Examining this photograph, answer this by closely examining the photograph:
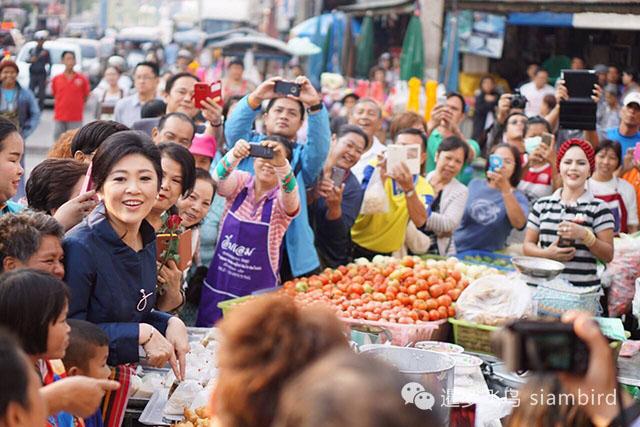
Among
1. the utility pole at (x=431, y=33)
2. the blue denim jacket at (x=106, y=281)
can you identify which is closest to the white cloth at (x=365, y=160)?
the blue denim jacket at (x=106, y=281)

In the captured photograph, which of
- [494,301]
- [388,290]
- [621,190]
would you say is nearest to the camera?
[494,301]

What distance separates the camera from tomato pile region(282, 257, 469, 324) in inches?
193

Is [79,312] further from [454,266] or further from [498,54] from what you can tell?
[498,54]

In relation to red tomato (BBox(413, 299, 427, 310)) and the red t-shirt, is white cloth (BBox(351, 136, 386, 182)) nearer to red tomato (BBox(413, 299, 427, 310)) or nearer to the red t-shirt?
red tomato (BBox(413, 299, 427, 310))

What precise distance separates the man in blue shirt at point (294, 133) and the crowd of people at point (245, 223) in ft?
0.04

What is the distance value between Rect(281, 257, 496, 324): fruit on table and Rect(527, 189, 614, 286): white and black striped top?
48 cm

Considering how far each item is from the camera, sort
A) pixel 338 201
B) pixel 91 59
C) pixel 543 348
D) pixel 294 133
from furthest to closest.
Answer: pixel 91 59 < pixel 338 201 < pixel 294 133 < pixel 543 348

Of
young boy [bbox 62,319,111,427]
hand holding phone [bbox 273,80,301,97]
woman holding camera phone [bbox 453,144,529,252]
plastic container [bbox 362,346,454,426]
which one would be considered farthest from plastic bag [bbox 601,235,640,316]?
young boy [bbox 62,319,111,427]

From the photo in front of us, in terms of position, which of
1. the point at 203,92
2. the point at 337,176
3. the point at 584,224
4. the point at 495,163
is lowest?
the point at 584,224

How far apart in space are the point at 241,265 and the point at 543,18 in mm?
9541

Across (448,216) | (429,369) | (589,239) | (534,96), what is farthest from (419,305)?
(534,96)

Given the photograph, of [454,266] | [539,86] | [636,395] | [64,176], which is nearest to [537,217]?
[454,266]

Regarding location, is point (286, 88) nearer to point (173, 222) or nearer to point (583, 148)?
point (173, 222)

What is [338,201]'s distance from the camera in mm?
6207
